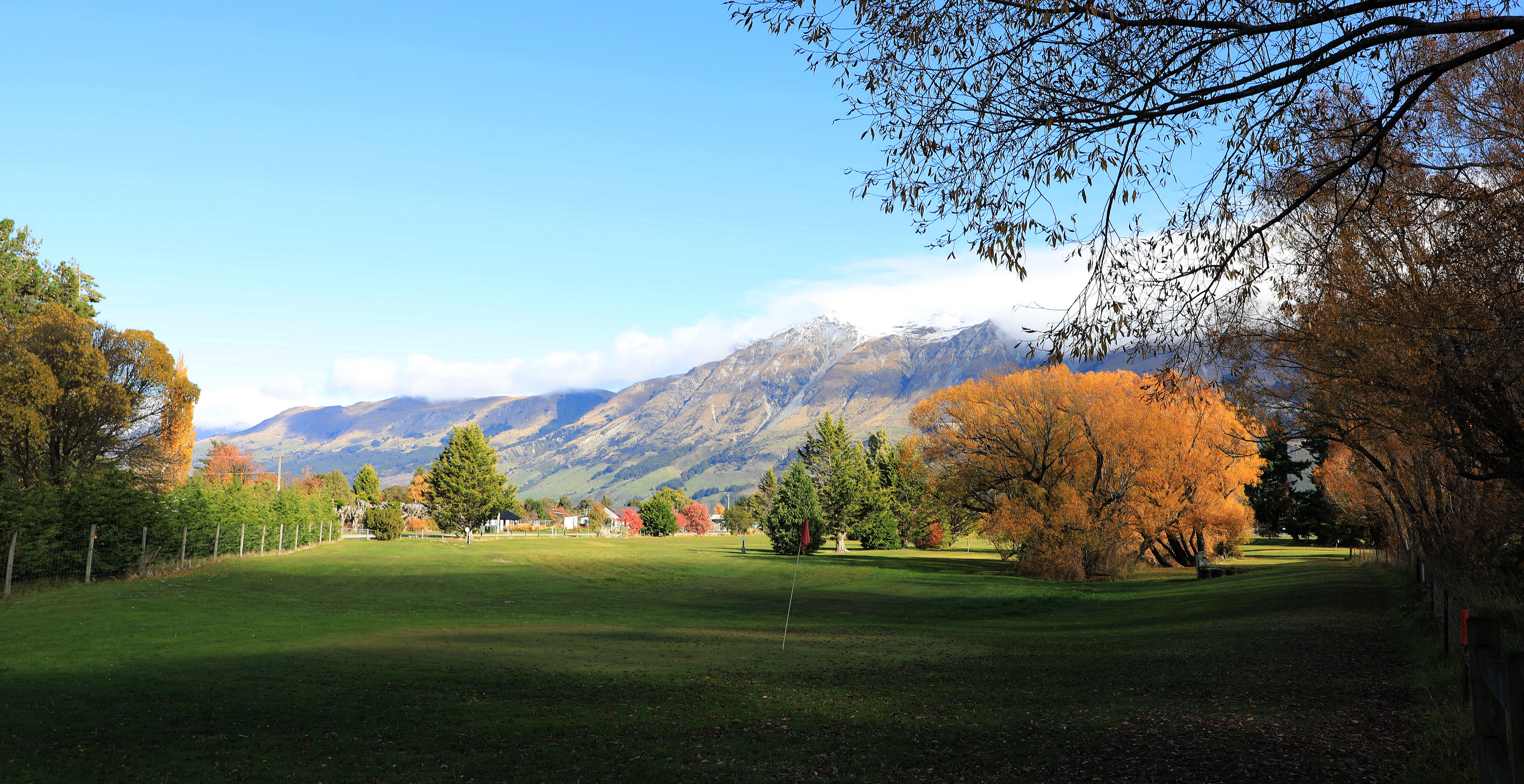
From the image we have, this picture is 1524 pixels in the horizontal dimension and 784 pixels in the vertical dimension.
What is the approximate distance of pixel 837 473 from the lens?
8706cm

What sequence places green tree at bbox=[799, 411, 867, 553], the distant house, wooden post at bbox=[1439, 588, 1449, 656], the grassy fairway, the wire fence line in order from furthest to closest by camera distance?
the distant house < green tree at bbox=[799, 411, 867, 553] < the wire fence line < wooden post at bbox=[1439, 588, 1449, 656] < the grassy fairway

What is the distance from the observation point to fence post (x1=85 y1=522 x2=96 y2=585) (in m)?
30.3

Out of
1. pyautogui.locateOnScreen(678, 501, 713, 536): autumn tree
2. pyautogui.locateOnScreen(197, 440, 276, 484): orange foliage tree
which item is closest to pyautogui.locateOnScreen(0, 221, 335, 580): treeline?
pyautogui.locateOnScreen(197, 440, 276, 484): orange foliage tree

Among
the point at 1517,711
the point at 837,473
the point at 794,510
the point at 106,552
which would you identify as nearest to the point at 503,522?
the point at 837,473

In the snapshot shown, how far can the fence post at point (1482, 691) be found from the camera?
571 centimetres

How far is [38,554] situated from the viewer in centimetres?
2820

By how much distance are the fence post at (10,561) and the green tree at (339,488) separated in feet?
349

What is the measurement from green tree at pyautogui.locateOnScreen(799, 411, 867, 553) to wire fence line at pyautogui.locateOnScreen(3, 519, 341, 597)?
4828cm

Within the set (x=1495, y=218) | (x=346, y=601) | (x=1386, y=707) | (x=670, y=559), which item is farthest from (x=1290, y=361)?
(x=670, y=559)

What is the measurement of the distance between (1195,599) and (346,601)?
97.2 ft

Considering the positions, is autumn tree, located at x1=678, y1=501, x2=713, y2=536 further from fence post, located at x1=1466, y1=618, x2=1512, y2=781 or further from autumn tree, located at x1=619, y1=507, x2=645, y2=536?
fence post, located at x1=1466, y1=618, x2=1512, y2=781

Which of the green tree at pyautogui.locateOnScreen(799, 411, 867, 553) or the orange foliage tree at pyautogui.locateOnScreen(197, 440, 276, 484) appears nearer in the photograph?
the green tree at pyautogui.locateOnScreen(799, 411, 867, 553)

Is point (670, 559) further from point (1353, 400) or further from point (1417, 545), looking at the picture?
point (1353, 400)

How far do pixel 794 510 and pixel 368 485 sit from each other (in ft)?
234
